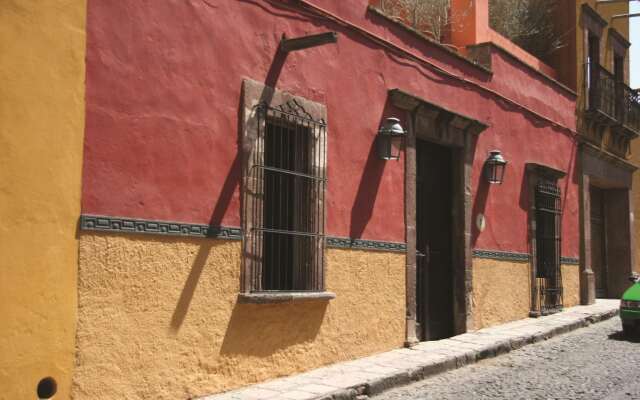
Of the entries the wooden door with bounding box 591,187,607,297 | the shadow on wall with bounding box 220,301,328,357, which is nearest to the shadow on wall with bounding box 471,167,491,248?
the shadow on wall with bounding box 220,301,328,357

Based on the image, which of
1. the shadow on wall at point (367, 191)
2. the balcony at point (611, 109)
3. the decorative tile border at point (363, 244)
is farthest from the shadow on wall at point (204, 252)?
the balcony at point (611, 109)

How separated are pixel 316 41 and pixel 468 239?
4434 millimetres

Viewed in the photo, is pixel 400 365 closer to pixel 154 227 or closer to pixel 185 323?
pixel 185 323

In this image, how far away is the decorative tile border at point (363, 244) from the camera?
7547mm

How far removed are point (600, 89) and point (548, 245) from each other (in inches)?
176

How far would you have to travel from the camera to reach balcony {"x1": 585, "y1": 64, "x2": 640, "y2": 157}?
49.6 ft

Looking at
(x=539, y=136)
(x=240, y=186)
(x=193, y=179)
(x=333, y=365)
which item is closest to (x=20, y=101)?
(x=193, y=179)

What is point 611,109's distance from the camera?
633 inches

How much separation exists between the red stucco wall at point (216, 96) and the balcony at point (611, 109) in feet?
19.7

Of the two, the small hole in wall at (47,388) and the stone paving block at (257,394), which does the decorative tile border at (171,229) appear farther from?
the stone paving block at (257,394)

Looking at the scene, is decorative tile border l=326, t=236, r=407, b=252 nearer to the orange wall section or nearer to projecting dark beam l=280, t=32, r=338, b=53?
projecting dark beam l=280, t=32, r=338, b=53

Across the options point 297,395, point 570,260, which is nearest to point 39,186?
point 297,395

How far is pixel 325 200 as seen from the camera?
7379mm

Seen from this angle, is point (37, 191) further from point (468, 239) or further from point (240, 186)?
point (468, 239)
